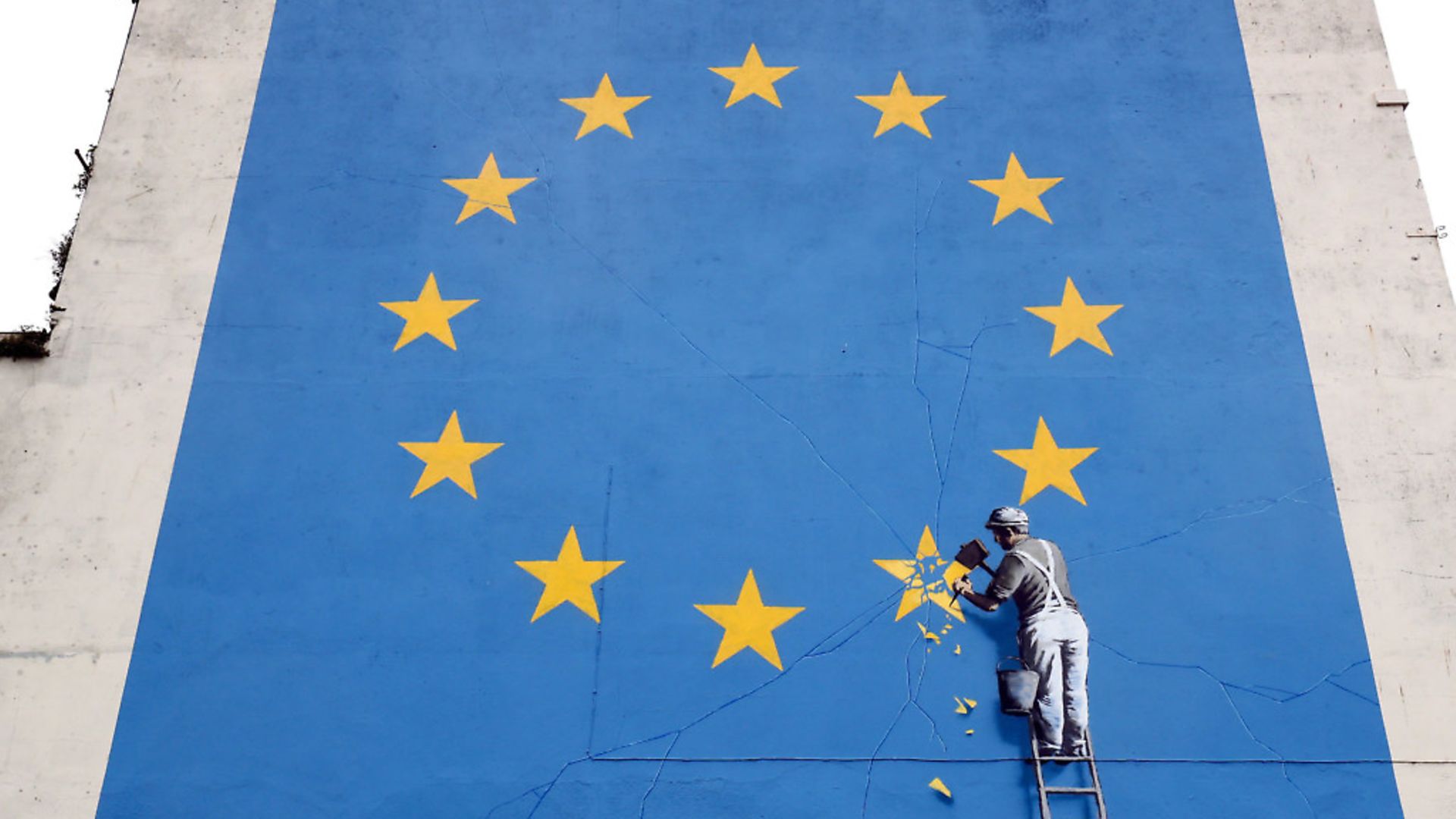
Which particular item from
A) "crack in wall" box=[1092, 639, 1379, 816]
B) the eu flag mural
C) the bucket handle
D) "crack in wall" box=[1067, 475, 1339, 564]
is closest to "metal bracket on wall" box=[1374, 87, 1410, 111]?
the eu flag mural

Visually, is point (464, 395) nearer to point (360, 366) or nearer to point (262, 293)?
point (360, 366)

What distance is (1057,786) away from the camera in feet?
19.1

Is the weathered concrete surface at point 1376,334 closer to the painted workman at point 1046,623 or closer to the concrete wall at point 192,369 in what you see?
the concrete wall at point 192,369

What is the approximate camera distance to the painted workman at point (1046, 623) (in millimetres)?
5918

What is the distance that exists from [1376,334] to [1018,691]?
330cm

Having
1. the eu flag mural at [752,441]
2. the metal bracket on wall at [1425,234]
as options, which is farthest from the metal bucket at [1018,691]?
the metal bracket on wall at [1425,234]

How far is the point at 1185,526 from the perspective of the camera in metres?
6.29

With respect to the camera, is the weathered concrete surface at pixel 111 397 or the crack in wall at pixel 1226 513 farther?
the crack in wall at pixel 1226 513

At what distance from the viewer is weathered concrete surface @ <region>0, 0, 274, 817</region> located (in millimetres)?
6109

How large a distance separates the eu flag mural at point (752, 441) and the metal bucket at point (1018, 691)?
2 cm

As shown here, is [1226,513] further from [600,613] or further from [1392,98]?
[600,613]

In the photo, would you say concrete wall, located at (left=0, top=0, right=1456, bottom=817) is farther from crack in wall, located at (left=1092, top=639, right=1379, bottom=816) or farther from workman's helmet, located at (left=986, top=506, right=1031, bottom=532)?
workman's helmet, located at (left=986, top=506, right=1031, bottom=532)

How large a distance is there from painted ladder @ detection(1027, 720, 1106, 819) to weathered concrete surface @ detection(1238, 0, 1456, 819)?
1.64 m

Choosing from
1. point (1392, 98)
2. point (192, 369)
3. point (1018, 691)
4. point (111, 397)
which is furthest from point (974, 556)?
point (111, 397)
